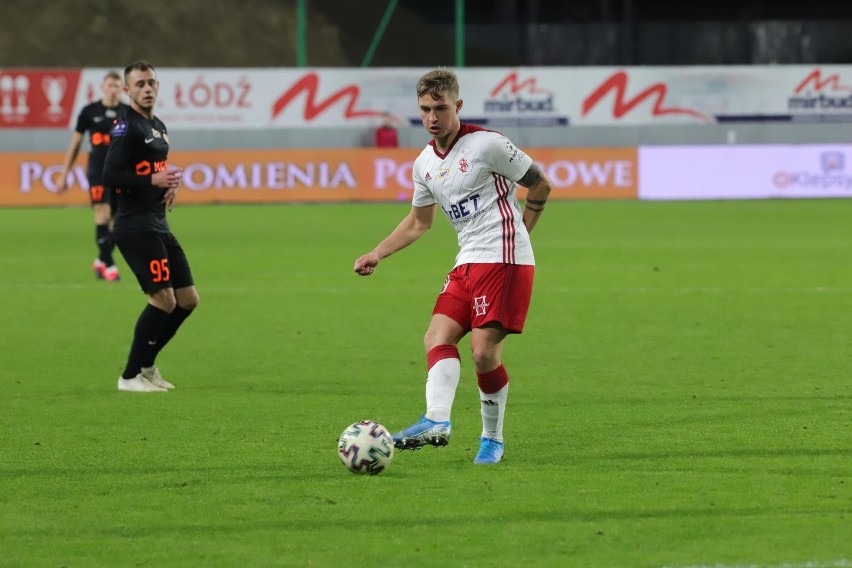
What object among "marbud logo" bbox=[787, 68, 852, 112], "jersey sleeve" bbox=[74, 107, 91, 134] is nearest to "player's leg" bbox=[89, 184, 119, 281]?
"jersey sleeve" bbox=[74, 107, 91, 134]

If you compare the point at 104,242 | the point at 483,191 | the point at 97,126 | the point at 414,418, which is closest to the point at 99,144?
the point at 97,126

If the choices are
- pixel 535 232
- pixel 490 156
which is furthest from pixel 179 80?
pixel 490 156

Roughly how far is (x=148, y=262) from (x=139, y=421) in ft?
4.70

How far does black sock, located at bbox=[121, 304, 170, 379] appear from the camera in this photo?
9602mm

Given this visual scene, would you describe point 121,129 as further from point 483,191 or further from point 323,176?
point 323,176

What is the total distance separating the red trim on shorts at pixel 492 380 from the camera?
696cm

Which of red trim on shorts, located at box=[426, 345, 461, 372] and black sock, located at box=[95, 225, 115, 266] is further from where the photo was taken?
black sock, located at box=[95, 225, 115, 266]

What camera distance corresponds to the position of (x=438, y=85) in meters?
6.64

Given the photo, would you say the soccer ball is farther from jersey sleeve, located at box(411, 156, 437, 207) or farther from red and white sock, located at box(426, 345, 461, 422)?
jersey sleeve, located at box(411, 156, 437, 207)

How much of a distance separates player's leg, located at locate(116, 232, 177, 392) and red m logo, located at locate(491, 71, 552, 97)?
29.2 m

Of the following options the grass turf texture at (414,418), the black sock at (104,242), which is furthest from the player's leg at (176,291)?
the black sock at (104,242)

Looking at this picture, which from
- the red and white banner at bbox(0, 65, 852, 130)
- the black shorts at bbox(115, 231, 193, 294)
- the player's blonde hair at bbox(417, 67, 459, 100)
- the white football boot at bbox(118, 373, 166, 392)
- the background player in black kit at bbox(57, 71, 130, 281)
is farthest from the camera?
the red and white banner at bbox(0, 65, 852, 130)

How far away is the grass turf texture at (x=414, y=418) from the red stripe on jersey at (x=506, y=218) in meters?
1.00

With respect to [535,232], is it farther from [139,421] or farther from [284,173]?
[139,421]
